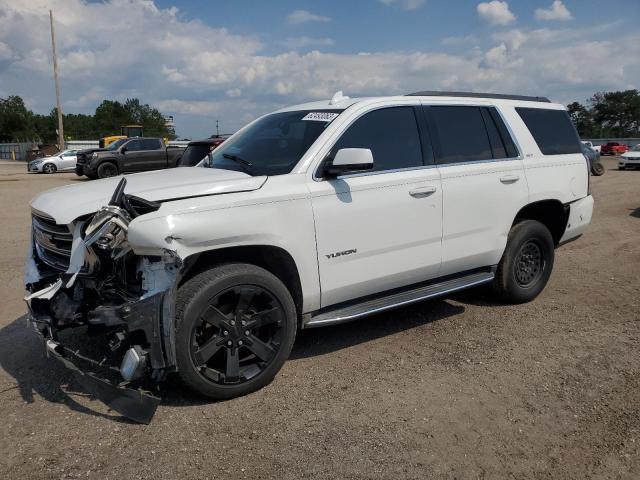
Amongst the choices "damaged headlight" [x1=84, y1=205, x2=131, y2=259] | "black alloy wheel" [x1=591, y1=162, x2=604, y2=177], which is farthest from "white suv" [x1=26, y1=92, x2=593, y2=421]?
"black alloy wheel" [x1=591, y1=162, x2=604, y2=177]

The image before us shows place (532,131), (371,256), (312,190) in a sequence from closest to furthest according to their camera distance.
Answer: (312,190), (371,256), (532,131)

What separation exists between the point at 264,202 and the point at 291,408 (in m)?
1.35

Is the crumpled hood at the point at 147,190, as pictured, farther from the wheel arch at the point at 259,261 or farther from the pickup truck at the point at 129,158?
the pickup truck at the point at 129,158

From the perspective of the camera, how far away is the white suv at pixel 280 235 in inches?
126

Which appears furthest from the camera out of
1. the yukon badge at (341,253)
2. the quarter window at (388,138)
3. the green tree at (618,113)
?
the green tree at (618,113)

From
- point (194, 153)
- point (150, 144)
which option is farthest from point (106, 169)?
point (194, 153)

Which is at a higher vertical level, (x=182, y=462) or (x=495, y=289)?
(x=495, y=289)

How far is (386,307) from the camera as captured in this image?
4094 millimetres

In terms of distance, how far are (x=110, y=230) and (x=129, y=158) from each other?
19.7 meters

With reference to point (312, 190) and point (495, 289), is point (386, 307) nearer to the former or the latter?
point (312, 190)

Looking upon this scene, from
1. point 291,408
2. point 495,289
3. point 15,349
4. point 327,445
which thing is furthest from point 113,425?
point 495,289

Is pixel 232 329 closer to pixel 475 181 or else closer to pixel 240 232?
pixel 240 232

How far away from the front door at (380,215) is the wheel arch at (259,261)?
0.66 ft

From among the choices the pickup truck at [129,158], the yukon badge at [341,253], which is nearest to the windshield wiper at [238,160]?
the yukon badge at [341,253]
